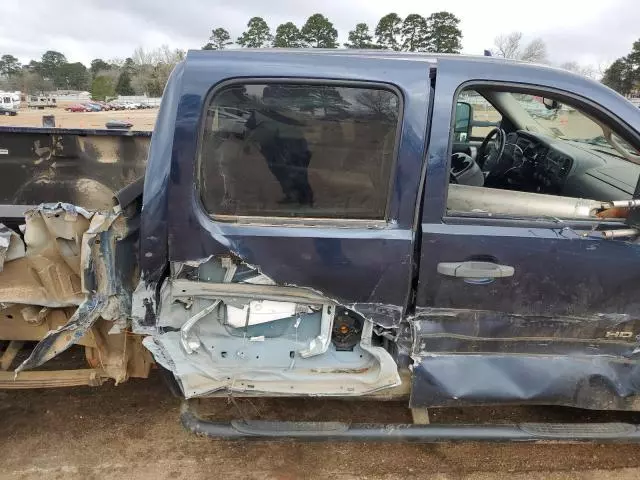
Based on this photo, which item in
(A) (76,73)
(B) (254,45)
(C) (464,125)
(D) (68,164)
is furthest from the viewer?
(A) (76,73)

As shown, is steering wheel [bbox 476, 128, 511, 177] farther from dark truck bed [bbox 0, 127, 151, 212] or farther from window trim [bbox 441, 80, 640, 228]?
dark truck bed [bbox 0, 127, 151, 212]

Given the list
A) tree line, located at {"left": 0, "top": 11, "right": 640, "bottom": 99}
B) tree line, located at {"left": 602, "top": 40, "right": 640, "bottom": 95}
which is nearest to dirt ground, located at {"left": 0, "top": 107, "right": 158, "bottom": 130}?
tree line, located at {"left": 0, "top": 11, "right": 640, "bottom": 99}

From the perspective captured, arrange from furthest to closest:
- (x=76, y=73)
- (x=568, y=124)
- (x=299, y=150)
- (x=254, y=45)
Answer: (x=76, y=73)
(x=254, y=45)
(x=568, y=124)
(x=299, y=150)

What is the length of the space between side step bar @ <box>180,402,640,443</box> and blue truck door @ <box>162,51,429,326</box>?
72 cm

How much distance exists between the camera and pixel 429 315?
2.31 metres

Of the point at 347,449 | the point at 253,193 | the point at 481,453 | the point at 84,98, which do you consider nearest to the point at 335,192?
the point at 253,193

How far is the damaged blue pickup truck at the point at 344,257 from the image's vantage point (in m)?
2.11

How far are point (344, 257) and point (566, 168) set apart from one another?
1.58 meters

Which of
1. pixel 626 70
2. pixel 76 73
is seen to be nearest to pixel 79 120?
pixel 626 70

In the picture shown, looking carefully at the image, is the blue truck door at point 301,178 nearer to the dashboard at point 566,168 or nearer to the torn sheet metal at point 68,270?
the torn sheet metal at point 68,270

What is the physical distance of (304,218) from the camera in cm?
219

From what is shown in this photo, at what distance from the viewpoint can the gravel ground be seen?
262 cm

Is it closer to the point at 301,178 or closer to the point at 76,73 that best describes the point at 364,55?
the point at 301,178

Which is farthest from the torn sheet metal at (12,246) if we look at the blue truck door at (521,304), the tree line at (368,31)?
the tree line at (368,31)
